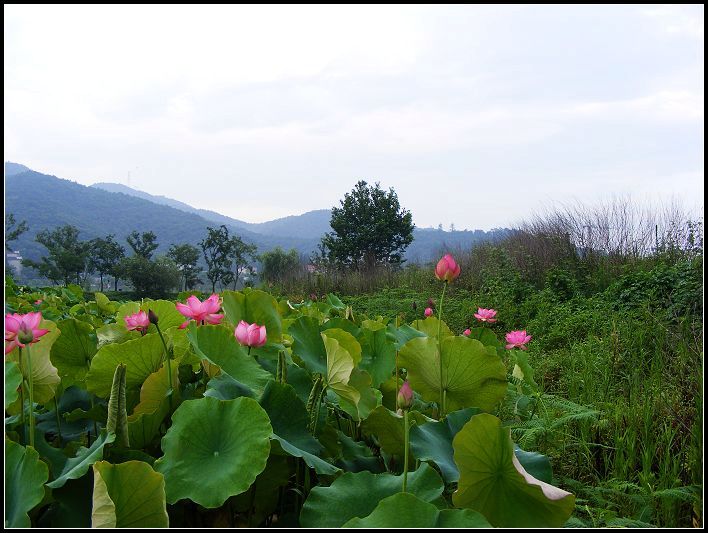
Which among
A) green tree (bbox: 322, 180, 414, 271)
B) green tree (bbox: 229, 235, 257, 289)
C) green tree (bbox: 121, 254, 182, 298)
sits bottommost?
green tree (bbox: 121, 254, 182, 298)

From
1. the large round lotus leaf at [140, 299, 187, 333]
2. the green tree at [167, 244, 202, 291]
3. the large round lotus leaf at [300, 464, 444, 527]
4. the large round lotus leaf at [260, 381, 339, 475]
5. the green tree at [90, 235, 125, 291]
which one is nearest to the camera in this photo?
the large round lotus leaf at [300, 464, 444, 527]

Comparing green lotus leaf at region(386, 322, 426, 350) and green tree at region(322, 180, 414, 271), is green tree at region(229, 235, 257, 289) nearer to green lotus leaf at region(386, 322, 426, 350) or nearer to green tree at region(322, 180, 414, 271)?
green tree at region(322, 180, 414, 271)

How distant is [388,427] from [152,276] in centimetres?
3253

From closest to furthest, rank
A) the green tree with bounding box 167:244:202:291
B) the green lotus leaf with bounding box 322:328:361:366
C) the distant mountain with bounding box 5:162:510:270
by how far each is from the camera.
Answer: the green lotus leaf with bounding box 322:328:361:366, the green tree with bounding box 167:244:202:291, the distant mountain with bounding box 5:162:510:270

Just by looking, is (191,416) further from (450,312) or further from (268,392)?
(450,312)

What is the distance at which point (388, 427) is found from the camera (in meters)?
0.77

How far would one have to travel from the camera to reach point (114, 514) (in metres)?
0.49

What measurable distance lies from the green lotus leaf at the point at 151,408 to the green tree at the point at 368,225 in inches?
928

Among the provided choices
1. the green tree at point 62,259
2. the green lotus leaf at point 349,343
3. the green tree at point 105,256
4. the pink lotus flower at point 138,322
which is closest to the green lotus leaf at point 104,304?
the pink lotus flower at point 138,322

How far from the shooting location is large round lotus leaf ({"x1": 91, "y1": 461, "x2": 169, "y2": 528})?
51 cm

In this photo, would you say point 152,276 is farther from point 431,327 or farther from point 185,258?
point 431,327

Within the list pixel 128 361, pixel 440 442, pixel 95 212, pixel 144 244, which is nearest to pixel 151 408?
pixel 128 361

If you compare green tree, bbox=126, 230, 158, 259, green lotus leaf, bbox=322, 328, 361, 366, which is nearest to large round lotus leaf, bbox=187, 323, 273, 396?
green lotus leaf, bbox=322, 328, 361, 366

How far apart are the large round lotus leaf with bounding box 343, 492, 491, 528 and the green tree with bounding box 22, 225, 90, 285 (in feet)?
127
